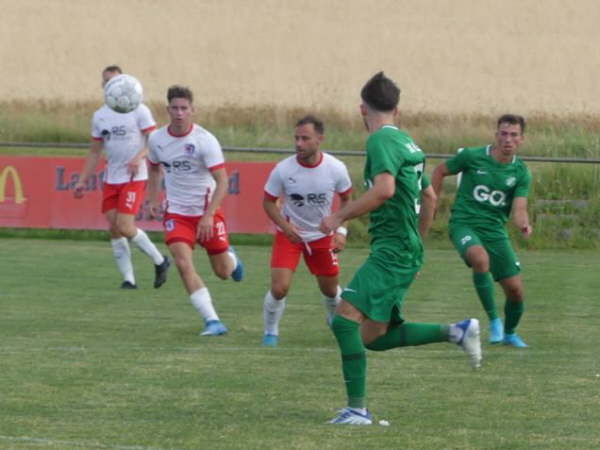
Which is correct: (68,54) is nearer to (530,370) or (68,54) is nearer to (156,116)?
(156,116)

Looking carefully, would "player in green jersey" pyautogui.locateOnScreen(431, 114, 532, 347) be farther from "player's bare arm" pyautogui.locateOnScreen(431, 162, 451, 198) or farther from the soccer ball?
the soccer ball

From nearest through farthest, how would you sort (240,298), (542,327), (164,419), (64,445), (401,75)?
(64,445)
(164,419)
(542,327)
(240,298)
(401,75)

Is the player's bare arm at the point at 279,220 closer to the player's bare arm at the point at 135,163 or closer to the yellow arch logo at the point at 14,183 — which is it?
the player's bare arm at the point at 135,163

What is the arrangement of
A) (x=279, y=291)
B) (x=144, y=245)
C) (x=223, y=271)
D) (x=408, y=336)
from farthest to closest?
(x=144, y=245) → (x=223, y=271) → (x=279, y=291) → (x=408, y=336)

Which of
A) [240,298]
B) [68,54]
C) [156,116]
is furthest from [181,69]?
[240,298]

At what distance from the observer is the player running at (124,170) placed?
1568 centimetres

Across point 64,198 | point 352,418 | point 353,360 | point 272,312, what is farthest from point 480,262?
point 64,198

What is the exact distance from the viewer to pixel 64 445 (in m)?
7.61

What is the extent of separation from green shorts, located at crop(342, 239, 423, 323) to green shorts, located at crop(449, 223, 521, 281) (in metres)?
3.31

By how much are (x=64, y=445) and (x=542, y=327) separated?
6.49 m

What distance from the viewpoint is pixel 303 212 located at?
11.7 meters

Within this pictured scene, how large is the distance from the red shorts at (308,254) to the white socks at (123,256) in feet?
15.0

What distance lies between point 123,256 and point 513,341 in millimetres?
5546

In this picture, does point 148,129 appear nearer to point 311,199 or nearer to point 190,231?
A: point 190,231
